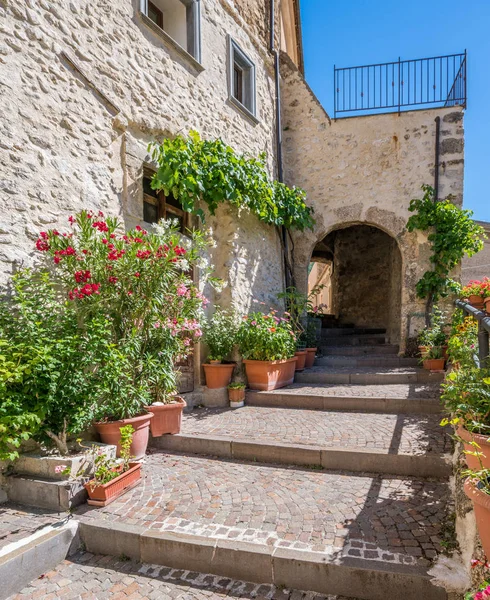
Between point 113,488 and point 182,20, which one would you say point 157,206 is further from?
point 113,488

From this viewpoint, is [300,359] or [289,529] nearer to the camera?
[289,529]

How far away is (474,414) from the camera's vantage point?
2010 mm

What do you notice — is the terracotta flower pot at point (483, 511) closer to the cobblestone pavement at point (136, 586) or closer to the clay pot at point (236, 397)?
the cobblestone pavement at point (136, 586)

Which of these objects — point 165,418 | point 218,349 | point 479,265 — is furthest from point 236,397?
point 479,265

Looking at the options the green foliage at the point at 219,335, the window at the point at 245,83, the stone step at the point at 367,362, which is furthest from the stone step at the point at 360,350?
the window at the point at 245,83

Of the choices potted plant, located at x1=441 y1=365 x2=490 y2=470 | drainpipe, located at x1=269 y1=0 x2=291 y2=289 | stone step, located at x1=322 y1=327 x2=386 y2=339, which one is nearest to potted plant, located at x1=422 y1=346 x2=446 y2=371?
drainpipe, located at x1=269 y1=0 x2=291 y2=289

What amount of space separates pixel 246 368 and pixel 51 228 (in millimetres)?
3053

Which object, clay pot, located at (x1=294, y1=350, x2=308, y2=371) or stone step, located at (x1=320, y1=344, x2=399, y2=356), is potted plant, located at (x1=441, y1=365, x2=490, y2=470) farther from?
stone step, located at (x1=320, y1=344, x2=399, y2=356)

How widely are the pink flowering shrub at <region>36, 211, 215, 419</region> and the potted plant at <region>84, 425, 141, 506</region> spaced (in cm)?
35

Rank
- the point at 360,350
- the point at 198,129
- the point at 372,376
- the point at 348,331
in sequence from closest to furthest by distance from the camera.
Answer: the point at 198,129 → the point at 372,376 → the point at 360,350 → the point at 348,331

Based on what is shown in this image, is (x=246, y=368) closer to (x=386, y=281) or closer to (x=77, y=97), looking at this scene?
(x=77, y=97)

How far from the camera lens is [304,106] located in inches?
301

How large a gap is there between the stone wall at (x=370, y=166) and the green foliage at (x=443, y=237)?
19 cm

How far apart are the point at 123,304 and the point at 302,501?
2.22 m
